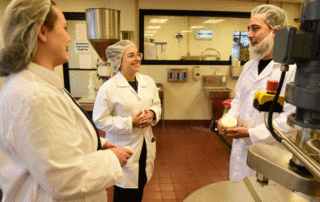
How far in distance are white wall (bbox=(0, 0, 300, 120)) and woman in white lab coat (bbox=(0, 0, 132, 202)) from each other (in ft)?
11.4

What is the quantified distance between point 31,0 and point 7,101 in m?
0.35

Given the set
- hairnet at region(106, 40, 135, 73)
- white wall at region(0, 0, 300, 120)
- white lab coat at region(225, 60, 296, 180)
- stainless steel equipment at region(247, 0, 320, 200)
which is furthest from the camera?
white wall at region(0, 0, 300, 120)

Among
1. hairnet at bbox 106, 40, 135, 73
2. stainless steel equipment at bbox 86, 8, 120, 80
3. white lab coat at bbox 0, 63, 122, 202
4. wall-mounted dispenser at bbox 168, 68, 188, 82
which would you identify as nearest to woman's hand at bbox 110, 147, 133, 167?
white lab coat at bbox 0, 63, 122, 202

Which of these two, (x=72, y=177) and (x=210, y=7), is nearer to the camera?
(x=72, y=177)

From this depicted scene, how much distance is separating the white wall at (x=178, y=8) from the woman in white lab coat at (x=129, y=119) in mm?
2496

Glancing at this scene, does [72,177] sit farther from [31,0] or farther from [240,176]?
[240,176]

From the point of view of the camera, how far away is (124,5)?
4.00 meters

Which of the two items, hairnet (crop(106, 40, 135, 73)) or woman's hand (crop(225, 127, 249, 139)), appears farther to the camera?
hairnet (crop(106, 40, 135, 73))

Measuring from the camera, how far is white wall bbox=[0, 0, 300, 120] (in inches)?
157

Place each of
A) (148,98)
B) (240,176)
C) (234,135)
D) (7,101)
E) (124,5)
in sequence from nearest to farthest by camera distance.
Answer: (7,101) < (234,135) < (240,176) < (148,98) < (124,5)

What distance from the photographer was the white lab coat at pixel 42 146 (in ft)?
2.22

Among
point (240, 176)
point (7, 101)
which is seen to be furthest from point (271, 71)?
point (7, 101)

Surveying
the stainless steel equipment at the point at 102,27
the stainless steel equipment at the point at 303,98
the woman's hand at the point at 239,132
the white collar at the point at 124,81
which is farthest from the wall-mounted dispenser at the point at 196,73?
the stainless steel equipment at the point at 303,98

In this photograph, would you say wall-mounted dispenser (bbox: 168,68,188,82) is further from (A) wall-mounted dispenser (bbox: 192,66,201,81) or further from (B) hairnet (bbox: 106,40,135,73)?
(B) hairnet (bbox: 106,40,135,73)
